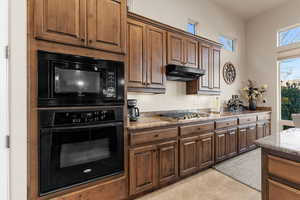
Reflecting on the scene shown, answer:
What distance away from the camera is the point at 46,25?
4.98 ft

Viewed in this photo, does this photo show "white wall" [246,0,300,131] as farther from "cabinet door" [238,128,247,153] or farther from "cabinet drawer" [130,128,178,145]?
"cabinet drawer" [130,128,178,145]

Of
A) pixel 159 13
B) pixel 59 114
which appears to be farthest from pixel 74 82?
pixel 159 13

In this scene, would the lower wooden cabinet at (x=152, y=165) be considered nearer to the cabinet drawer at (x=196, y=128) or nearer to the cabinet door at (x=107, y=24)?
the cabinet drawer at (x=196, y=128)

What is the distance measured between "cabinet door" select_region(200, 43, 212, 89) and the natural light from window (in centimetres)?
149

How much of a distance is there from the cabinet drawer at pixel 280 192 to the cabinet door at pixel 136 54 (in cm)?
190

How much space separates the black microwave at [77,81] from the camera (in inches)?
59.6

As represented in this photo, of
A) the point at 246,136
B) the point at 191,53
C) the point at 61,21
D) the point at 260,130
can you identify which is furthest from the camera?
the point at 260,130

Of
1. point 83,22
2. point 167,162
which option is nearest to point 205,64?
point 167,162

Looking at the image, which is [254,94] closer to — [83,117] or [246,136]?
[246,136]

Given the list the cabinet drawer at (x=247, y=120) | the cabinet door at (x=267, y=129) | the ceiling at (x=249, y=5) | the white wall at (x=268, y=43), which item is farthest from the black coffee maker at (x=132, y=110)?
the white wall at (x=268, y=43)

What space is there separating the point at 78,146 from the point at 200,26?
3802 millimetres

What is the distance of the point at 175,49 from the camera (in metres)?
2.94

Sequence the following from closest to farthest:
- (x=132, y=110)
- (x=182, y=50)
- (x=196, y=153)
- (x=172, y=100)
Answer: (x=132, y=110), (x=196, y=153), (x=182, y=50), (x=172, y=100)

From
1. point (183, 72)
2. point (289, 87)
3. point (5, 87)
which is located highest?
point (183, 72)
